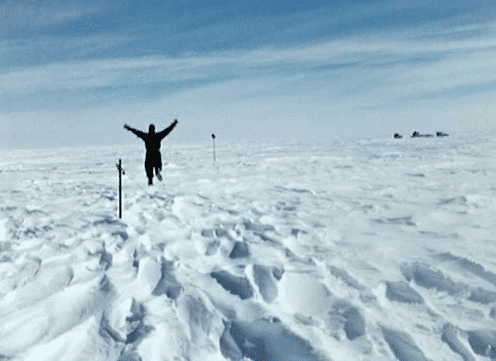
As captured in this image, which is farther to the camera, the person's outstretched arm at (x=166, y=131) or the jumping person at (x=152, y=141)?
the jumping person at (x=152, y=141)

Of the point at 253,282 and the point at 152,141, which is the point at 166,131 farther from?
the point at 253,282

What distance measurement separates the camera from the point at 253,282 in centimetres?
405

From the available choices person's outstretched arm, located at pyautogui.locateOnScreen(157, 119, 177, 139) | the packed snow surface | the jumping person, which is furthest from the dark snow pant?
the packed snow surface

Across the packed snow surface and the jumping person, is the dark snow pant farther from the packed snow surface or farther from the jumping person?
the packed snow surface

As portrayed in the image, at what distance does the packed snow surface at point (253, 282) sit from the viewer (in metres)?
2.93

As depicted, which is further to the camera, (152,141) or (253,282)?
(152,141)

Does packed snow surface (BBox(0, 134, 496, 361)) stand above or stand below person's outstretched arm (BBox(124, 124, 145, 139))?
below

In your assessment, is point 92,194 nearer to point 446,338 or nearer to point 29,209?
point 29,209

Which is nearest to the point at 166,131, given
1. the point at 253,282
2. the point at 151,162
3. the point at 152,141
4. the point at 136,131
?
the point at 152,141

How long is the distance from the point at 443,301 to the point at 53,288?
11.9ft

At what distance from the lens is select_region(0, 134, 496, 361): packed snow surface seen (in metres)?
2.93

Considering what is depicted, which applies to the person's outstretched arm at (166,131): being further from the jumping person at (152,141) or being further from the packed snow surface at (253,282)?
the packed snow surface at (253,282)

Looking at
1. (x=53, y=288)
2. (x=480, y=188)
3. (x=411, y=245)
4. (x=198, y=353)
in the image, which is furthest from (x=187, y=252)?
(x=480, y=188)

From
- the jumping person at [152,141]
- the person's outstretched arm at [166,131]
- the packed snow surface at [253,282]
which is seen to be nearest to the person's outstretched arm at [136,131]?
the jumping person at [152,141]
